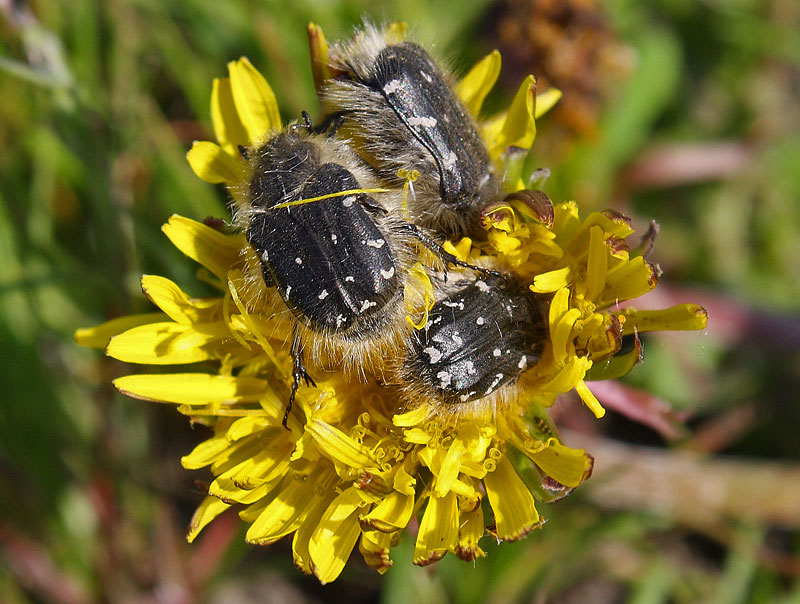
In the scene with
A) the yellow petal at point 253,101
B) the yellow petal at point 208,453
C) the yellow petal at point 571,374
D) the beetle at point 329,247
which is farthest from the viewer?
the yellow petal at point 253,101

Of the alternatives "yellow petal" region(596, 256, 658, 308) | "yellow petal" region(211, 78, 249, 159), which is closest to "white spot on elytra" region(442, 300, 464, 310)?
"yellow petal" region(596, 256, 658, 308)

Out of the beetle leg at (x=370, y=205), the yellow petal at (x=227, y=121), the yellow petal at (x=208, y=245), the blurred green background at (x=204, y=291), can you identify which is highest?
the yellow petal at (x=227, y=121)

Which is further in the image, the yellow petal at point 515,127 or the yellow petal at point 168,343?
the yellow petal at point 515,127

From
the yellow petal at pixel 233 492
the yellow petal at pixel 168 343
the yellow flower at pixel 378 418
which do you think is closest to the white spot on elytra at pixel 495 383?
the yellow flower at pixel 378 418

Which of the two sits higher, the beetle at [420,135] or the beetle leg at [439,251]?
the beetle at [420,135]

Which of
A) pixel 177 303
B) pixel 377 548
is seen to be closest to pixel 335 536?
pixel 377 548

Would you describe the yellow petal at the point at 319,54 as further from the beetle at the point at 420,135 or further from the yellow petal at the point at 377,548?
the yellow petal at the point at 377,548

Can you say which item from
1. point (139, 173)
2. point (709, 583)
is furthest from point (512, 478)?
point (139, 173)
